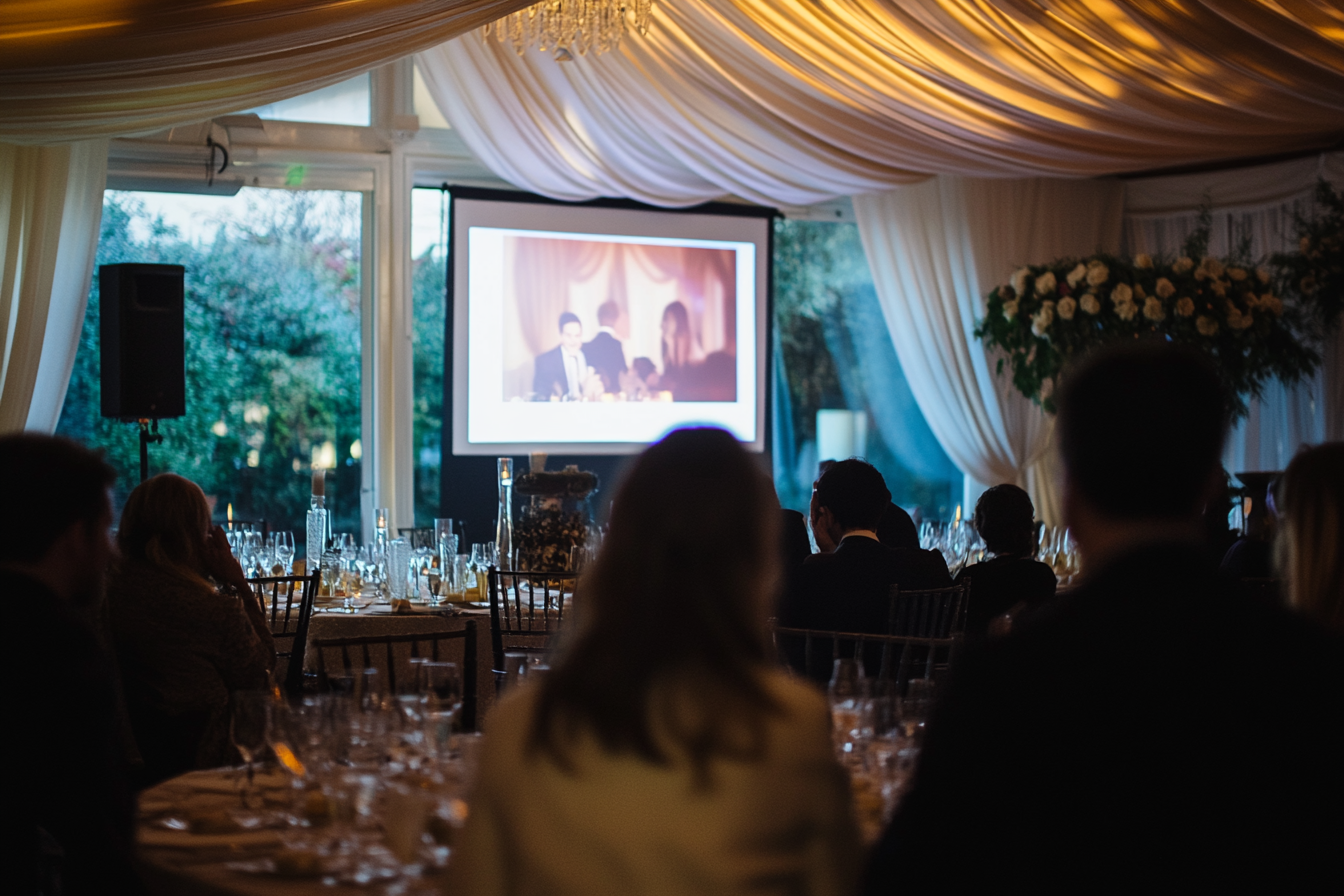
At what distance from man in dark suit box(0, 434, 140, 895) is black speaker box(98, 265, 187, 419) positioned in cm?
424

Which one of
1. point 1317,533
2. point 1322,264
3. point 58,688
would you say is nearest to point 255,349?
point 58,688

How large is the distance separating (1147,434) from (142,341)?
18.3 ft

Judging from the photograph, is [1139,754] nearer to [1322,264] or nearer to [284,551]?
[284,551]

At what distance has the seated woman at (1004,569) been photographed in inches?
174

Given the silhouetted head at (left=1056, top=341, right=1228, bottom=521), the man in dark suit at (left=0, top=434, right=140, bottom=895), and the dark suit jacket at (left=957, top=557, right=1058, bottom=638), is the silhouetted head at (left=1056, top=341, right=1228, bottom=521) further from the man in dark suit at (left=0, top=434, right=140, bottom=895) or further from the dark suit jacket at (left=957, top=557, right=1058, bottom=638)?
the dark suit jacket at (left=957, top=557, right=1058, bottom=638)

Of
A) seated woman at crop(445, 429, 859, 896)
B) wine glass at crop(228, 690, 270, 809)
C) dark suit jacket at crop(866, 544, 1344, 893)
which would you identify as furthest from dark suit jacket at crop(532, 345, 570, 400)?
dark suit jacket at crop(866, 544, 1344, 893)

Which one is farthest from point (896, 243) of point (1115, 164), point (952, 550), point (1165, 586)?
point (1165, 586)

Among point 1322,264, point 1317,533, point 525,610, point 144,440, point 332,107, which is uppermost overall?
point 332,107

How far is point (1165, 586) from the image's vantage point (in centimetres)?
137

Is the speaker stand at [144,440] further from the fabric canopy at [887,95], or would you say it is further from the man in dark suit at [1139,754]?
the man in dark suit at [1139,754]

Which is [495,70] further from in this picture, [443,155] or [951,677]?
[951,677]

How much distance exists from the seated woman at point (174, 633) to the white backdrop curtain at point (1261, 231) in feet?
19.4

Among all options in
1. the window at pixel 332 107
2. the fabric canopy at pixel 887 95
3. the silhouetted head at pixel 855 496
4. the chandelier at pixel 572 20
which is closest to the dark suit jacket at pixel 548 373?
the fabric canopy at pixel 887 95

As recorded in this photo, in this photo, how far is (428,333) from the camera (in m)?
7.60
